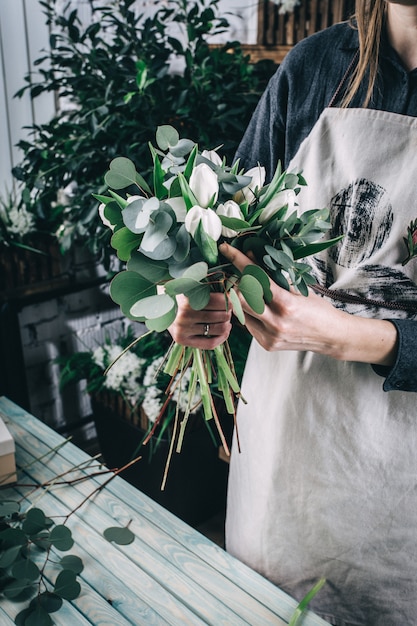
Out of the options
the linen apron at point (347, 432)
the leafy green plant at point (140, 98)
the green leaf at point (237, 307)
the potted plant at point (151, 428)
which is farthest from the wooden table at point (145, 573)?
the leafy green plant at point (140, 98)

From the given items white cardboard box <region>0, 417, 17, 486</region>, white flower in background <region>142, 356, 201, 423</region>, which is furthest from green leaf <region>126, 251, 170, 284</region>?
white flower in background <region>142, 356, 201, 423</region>

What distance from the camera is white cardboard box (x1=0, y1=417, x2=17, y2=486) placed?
125 centimetres

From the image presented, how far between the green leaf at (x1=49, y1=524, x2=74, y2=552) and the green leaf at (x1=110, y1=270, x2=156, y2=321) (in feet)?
1.61

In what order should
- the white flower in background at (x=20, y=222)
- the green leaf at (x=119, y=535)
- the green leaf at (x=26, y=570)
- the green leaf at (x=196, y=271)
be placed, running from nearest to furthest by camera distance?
the green leaf at (x=196, y=271) < the green leaf at (x=26, y=570) < the green leaf at (x=119, y=535) < the white flower in background at (x=20, y=222)

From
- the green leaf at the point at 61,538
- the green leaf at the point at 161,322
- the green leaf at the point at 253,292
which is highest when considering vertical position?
the green leaf at the point at 253,292

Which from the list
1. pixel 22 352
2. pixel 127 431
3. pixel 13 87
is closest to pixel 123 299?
pixel 127 431

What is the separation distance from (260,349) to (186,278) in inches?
19.3

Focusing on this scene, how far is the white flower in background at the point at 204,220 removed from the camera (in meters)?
0.79

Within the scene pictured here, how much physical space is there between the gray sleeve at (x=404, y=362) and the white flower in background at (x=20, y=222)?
164 centimetres

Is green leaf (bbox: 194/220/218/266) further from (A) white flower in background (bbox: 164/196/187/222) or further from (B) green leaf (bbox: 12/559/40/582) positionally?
(B) green leaf (bbox: 12/559/40/582)

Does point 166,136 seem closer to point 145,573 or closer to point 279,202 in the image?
point 279,202

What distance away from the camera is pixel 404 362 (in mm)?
937

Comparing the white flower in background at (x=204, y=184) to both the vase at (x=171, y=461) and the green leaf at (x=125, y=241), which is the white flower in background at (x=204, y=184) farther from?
the vase at (x=171, y=461)

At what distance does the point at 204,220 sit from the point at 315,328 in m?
0.25
